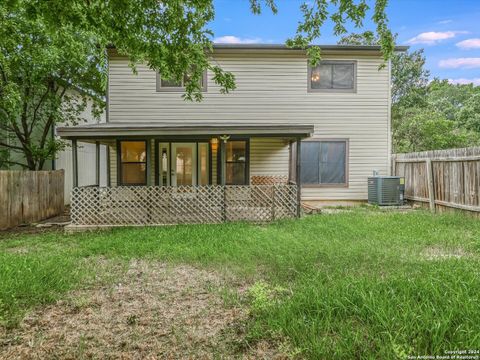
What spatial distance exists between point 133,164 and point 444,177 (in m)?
9.46

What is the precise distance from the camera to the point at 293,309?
9.59ft

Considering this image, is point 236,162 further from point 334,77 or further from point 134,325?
point 134,325

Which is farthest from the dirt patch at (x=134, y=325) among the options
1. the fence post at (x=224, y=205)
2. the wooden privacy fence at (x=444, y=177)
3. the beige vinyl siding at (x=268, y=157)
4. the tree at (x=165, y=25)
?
A: the beige vinyl siding at (x=268, y=157)

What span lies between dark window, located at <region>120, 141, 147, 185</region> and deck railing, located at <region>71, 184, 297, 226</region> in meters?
2.05

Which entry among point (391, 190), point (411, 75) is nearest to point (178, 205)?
point (391, 190)

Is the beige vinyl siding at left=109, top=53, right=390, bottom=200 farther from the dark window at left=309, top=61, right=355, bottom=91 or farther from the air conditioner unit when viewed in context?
the air conditioner unit

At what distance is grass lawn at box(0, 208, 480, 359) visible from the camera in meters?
2.44

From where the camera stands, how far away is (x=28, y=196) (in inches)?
352

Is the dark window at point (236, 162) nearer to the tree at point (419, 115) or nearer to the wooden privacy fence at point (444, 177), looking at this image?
the wooden privacy fence at point (444, 177)

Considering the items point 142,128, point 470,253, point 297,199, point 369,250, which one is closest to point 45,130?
point 142,128

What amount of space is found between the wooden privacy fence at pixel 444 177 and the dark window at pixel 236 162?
5654 mm

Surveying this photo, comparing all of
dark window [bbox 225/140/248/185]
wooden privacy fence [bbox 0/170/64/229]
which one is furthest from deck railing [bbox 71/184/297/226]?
dark window [bbox 225/140/248/185]

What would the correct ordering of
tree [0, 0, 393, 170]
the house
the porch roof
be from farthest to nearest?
the house, the porch roof, tree [0, 0, 393, 170]

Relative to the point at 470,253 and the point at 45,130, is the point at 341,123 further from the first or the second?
the point at 45,130
